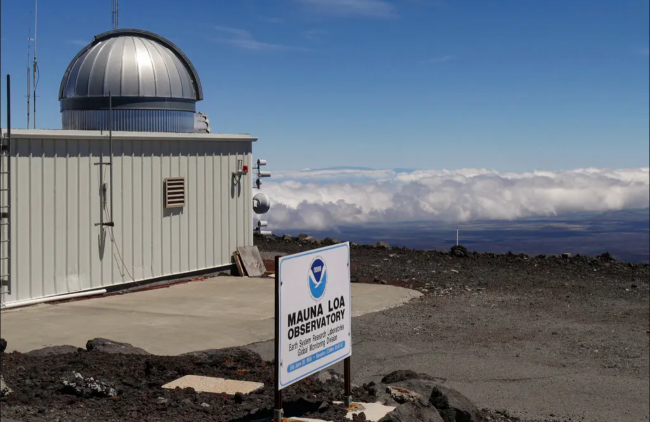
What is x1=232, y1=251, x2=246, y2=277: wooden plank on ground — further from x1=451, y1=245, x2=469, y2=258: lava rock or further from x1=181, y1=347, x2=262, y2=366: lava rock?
x1=181, y1=347, x2=262, y2=366: lava rock

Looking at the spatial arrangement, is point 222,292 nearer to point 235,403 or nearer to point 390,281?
point 390,281

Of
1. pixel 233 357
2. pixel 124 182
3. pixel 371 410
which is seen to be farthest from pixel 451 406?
pixel 124 182

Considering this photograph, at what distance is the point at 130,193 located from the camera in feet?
45.8

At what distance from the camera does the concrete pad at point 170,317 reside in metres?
9.95

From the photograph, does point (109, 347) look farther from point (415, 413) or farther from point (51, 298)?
point (51, 298)

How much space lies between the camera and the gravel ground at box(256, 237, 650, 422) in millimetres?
8523

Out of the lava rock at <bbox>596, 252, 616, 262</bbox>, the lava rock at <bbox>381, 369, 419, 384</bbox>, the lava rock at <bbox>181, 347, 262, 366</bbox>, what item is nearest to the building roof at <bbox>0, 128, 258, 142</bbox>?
the lava rock at <bbox>181, 347, 262, 366</bbox>

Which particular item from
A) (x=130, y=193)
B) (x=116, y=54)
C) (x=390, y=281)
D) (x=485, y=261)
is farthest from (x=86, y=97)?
(x=485, y=261)

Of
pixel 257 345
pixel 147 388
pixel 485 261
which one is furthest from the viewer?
pixel 485 261

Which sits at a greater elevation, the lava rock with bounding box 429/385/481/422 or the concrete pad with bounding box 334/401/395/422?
the concrete pad with bounding box 334/401/395/422

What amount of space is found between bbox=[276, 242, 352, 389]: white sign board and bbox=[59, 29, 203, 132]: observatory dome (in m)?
9.98

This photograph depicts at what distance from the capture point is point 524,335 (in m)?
11.4

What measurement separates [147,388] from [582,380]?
16.9ft

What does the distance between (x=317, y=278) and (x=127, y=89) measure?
10451 millimetres
